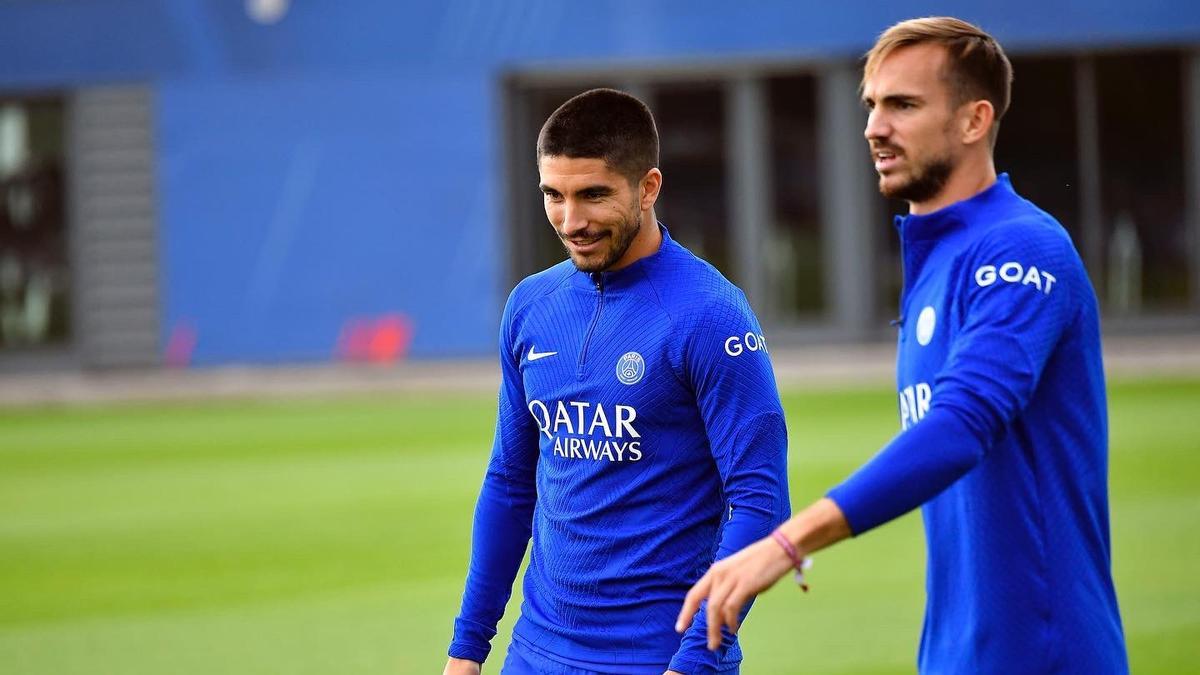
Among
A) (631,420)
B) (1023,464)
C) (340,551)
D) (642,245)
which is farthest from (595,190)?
(340,551)

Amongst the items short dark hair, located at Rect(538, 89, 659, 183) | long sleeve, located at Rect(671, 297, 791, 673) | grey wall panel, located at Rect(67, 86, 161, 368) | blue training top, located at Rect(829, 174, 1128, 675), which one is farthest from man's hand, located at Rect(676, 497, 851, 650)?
grey wall panel, located at Rect(67, 86, 161, 368)

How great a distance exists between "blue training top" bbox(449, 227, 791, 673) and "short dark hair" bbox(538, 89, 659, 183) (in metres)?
0.24

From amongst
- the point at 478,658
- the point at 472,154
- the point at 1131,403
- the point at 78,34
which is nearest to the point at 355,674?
the point at 478,658

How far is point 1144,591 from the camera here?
364 inches

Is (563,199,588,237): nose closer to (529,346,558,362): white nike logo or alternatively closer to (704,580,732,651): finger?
(529,346,558,362): white nike logo

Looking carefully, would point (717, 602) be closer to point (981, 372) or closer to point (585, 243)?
point (981, 372)

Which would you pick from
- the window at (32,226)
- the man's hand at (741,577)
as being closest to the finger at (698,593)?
the man's hand at (741,577)

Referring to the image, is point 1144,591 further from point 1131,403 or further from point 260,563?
point 1131,403

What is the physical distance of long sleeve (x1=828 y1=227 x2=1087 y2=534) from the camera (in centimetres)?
298

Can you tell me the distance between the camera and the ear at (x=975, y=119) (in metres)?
3.55

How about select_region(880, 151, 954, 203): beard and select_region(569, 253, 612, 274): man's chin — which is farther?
select_region(569, 253, 612, 274): man's chin

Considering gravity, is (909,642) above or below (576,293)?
below

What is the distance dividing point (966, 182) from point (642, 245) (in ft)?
2.67

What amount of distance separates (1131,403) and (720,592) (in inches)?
638
